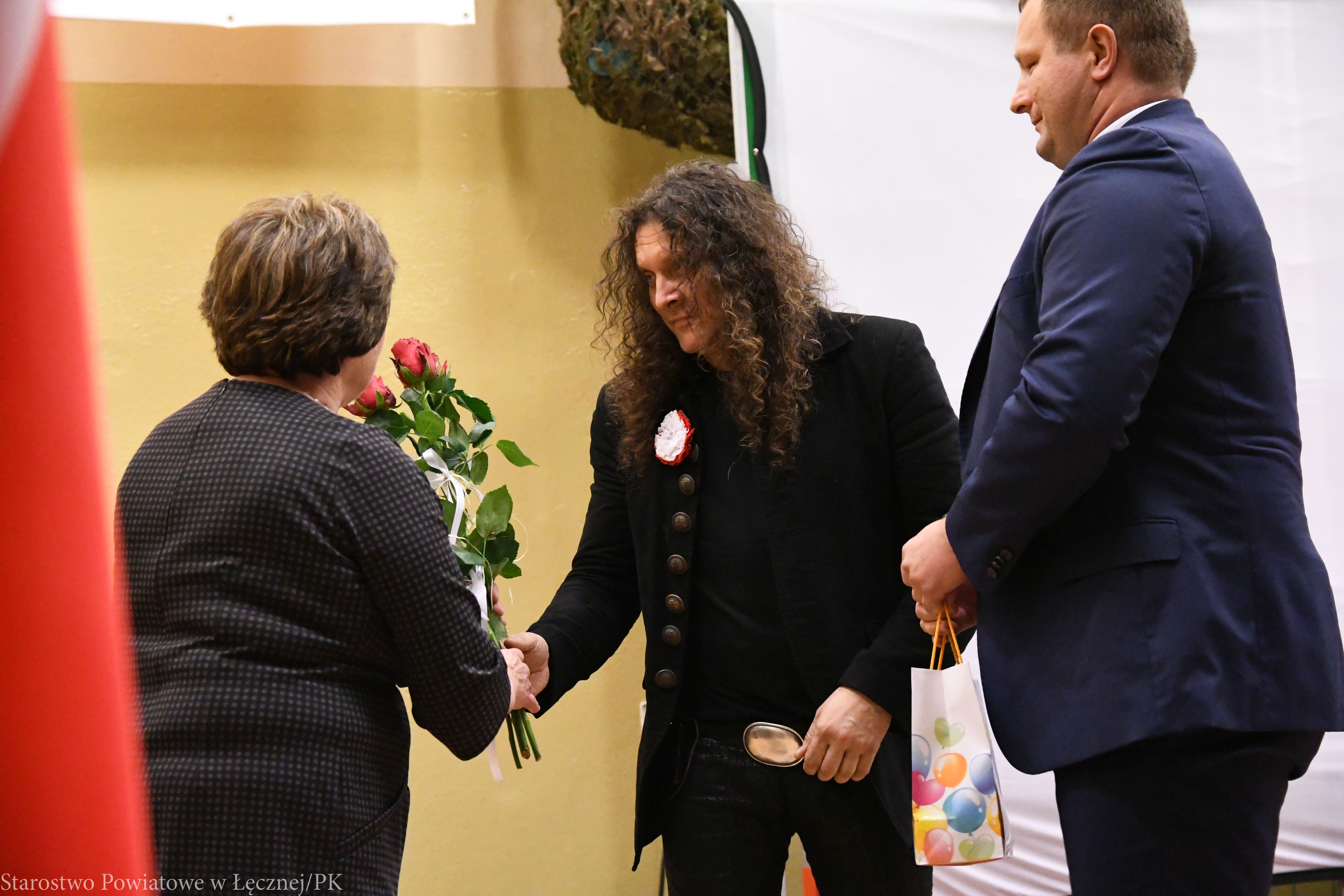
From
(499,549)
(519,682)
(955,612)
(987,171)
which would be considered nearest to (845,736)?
(955,612)

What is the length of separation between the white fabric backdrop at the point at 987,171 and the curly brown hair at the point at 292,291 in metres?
1.40

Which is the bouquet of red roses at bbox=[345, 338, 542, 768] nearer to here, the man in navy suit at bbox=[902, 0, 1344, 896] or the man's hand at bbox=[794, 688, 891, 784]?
the man's hand at bbox=[794, 688, 891, 784]

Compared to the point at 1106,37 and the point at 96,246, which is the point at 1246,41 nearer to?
the point at 1106,37

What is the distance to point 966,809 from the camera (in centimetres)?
138

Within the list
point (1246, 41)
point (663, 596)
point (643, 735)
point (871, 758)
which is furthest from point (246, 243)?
point (1246, 41)

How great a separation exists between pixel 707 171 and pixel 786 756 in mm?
879

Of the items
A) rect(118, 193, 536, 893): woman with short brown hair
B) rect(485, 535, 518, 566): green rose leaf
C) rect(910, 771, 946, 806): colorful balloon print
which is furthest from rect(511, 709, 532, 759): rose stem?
rect(910, 771, 946, 806): colorful balloon print

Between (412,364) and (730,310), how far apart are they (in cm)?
46

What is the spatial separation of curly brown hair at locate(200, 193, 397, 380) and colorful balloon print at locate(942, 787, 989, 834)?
85 cm

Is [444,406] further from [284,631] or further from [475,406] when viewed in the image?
[284,631]

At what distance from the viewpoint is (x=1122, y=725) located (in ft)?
3.84

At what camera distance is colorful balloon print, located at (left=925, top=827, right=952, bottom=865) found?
1.37 metres

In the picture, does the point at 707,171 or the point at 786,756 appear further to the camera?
the point at 707,171

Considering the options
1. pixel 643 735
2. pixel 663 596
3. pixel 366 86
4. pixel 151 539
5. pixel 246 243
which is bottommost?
pixel 643 735
